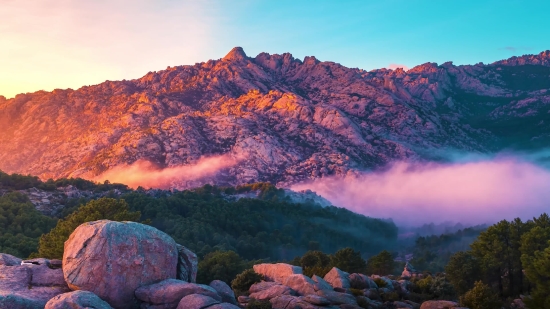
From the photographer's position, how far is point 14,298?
63.7 feet

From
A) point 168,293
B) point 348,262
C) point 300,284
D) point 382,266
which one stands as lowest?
point 382,266

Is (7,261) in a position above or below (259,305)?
above

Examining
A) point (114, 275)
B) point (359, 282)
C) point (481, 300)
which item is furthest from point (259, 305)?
point (481, 300)

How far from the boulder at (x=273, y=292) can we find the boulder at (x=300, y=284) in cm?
107

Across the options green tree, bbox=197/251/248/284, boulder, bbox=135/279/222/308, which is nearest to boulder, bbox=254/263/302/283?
green tree, bbox=197/251/248/284

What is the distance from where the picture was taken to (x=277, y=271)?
146 ft

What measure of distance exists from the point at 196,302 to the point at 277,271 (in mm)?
23929

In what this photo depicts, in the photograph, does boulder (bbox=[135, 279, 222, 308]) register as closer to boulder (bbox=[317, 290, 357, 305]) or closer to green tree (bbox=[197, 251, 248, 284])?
boulder (bbox=[317, 290, 357, 305])

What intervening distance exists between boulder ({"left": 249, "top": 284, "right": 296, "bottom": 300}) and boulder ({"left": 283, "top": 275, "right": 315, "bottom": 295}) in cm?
107

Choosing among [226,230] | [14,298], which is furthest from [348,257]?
[226,230]

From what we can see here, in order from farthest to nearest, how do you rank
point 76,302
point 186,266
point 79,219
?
A: point 79,219, point 186,266, point 76,302

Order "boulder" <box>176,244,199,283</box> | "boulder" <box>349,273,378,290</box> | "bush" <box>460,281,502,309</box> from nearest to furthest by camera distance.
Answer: "boulder" <box>176,244,199,283</box>
"bush" <box>460,281,502,309</box>
"boulder" <box>349,273,378,290</box>

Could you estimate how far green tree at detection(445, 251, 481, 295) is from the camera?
54844 millimetres

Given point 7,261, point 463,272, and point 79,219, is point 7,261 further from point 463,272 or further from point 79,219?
point 463,272
